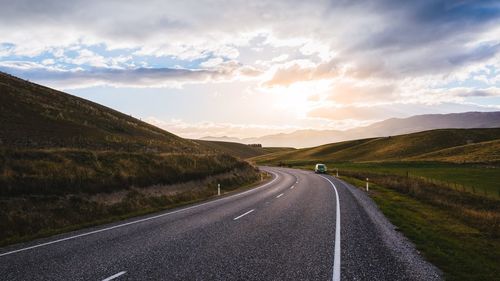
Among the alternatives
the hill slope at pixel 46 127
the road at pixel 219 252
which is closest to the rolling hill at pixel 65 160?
the hill slope at pixel 46 127

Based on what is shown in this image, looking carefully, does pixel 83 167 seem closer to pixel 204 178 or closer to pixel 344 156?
pixel 204 178

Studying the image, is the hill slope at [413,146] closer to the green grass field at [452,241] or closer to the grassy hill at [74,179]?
the grassy hill at [74,179]

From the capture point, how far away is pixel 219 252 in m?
9.11

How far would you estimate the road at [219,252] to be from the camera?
750 cm

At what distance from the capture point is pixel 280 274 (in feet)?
24.4

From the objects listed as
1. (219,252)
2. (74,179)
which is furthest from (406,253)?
(74,179)

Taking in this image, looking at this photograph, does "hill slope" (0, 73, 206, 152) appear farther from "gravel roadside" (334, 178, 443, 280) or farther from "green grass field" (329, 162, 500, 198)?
"green grass field" (329, 162, 500, 198)

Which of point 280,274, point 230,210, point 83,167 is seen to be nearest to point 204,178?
point 83,167

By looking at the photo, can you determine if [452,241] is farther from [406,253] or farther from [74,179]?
[74,179]

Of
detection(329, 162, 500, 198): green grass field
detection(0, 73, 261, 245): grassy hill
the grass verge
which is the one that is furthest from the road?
detection(329, 162, 500, 198): green grass field

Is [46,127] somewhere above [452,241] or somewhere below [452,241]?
above

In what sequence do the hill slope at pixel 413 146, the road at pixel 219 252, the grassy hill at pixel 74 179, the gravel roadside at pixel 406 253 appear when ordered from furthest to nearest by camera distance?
the hill slope at pixel 413 146 → the grassy hill at pixel 74 179 → the gravel roadside at pixel 406 253 → the road at pixel 219 252

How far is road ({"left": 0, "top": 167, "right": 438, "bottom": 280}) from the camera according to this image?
750 centimetres

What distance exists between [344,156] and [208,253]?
10581 cm
